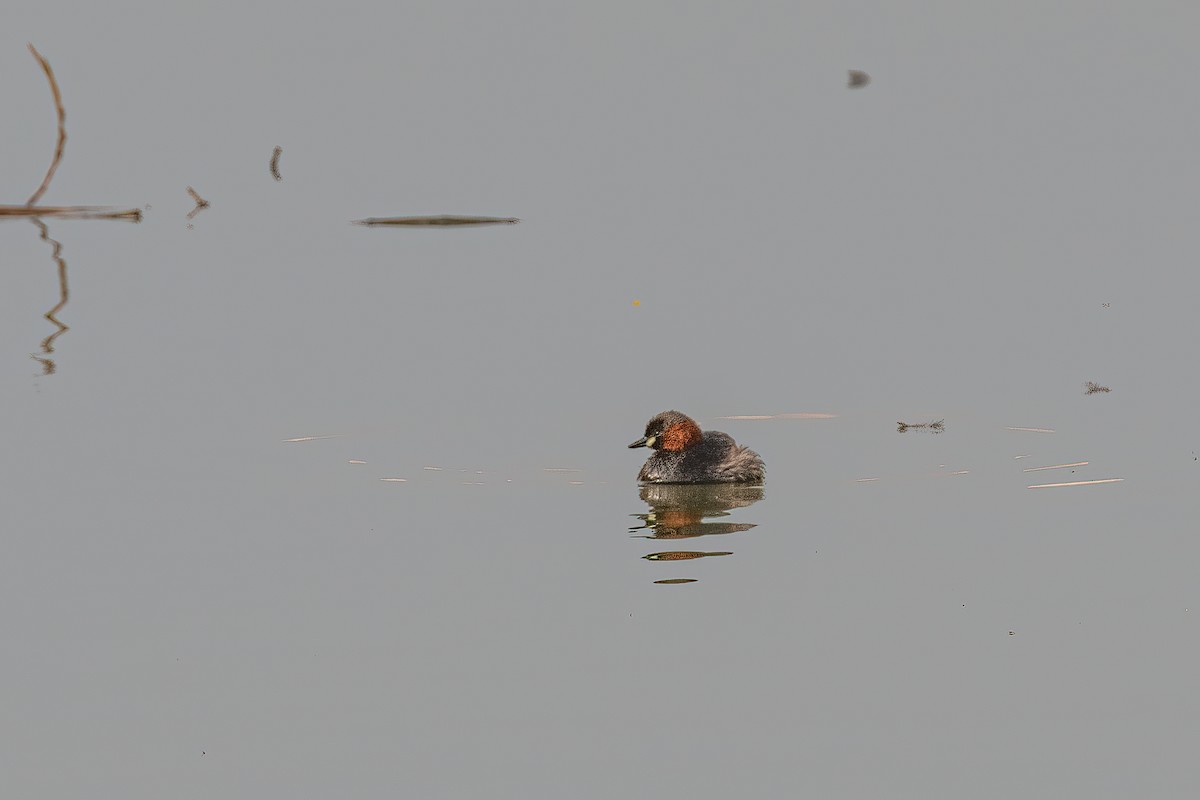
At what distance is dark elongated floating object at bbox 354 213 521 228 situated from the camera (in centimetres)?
3381

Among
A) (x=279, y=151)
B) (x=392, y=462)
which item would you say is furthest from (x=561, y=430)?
(x=279, y=151)

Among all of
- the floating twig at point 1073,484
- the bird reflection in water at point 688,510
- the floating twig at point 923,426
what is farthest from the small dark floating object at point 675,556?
the floating twig at point 923,426

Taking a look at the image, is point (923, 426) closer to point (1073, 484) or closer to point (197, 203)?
point (1073, 484)

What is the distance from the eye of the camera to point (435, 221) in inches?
1358

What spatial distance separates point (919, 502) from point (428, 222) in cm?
2191

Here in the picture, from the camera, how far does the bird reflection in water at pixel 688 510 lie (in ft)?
43.8

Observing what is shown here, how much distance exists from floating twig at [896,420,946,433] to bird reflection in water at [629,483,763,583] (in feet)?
7.43

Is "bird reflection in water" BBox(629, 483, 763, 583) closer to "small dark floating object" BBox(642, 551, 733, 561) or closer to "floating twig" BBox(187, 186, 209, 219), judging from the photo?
"small dark floating object" BBox(642, 551, 733, 561)

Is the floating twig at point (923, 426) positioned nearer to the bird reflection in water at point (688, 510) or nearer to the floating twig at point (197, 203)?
the bird reflection in water at point (688, 510)

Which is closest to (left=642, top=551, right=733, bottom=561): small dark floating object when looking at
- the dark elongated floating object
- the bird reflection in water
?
the bird reflection in water

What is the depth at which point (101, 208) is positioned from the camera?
34.9 m

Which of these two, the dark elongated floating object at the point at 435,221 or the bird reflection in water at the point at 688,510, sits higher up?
the dark elongated floating object at the point at 435,221

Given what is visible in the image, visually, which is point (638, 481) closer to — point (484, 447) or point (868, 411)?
point (484, 447)

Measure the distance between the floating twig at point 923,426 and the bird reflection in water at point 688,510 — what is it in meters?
2.27
